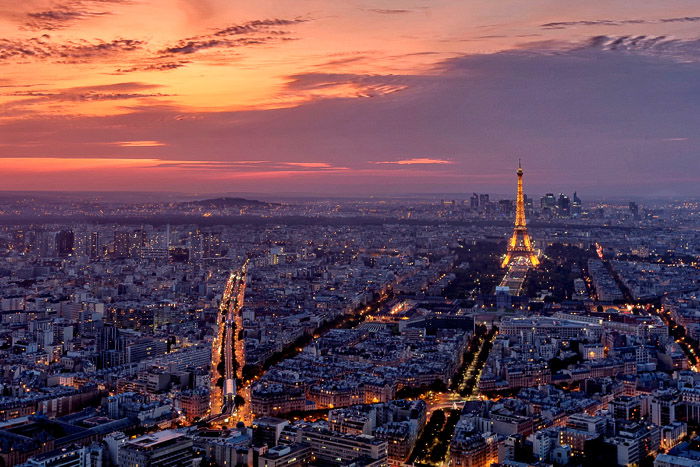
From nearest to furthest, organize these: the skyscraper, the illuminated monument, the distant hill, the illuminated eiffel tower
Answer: the illuminated monument < the illuminated eiffel tower < the skyscraper < the distant hill

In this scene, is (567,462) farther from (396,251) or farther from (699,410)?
(396,251)

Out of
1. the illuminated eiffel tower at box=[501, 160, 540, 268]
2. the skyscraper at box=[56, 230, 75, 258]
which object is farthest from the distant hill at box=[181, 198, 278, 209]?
the illuminated eiffel tower at box=[501, 160, 540, 268]

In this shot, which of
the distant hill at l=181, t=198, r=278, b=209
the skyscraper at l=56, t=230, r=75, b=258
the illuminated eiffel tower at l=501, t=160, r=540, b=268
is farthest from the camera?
the distant hill at l=181, t=198, r=278, b=209

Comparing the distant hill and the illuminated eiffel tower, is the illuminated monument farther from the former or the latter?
the distant hill

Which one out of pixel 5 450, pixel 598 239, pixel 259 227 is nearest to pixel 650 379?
pixel 5 450

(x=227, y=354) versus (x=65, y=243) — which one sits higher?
(x=65, y=243)

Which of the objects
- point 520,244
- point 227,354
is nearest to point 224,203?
point 520,244

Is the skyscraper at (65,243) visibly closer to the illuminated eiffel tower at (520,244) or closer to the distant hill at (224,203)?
the illuminated eiffel tower at (520,244)

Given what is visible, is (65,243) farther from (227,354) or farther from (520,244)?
(227,354)
